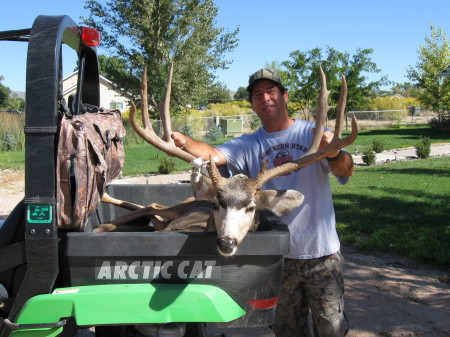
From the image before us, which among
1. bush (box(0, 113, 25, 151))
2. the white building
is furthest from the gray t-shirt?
bush (box(0, 113, 25, 151))

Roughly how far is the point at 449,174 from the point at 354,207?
5334 mm

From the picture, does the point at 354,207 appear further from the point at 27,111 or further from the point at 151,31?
the point at 151,31

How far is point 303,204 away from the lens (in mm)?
3414

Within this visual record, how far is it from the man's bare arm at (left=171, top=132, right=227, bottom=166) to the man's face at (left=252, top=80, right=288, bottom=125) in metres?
0.45

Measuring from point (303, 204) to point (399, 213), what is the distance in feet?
18.2

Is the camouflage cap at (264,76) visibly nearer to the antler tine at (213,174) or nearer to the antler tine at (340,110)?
the antler tine at (340,110)

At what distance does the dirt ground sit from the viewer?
423cm

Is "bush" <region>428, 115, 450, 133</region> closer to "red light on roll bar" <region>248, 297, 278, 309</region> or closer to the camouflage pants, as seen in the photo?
the camouflage pants

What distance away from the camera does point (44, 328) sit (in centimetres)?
229

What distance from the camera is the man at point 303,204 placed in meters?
3.32

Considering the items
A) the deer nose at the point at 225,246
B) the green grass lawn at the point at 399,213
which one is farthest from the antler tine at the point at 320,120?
the green grass lawn at the point at 399,213

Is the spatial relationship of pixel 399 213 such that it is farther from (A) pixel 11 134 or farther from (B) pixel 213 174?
(A) pixel 11 134

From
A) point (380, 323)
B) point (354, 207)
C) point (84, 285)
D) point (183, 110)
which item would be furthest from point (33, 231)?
point (183, 110)

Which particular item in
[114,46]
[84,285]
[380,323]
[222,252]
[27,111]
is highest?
[114,46]
